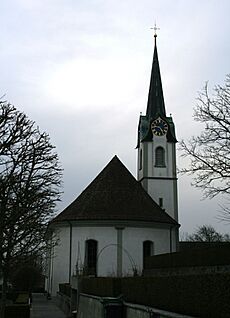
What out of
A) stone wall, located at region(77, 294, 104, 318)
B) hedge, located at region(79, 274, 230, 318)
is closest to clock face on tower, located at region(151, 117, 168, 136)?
stone wall, located at region(77, 294, 104, 318)

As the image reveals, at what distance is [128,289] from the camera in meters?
15.4

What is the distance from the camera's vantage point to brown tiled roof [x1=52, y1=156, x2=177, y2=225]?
3666cm

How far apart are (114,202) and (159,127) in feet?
32.1

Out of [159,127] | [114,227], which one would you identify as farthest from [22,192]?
[159,127]

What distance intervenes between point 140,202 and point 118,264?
5359mm

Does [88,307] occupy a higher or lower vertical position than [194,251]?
lower

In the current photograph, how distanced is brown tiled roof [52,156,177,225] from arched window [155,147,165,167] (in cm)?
326

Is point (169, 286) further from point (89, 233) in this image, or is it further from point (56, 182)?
point (89, 233)

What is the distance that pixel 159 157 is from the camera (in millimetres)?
42969

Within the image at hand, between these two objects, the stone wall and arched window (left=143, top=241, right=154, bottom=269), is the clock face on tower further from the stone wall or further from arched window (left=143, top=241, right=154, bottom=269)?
the stone wall

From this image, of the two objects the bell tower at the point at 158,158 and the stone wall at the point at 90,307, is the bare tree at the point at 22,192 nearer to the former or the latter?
the stone wall at the point at 90,307

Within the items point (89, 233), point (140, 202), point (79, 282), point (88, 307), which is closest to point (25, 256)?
point (88, 307)

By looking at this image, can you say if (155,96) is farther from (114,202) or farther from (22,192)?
(22,192)

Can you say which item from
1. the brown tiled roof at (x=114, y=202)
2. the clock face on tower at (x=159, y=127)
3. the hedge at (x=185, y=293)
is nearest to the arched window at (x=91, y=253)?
the brown tiled roof at (x=114, y=202)
